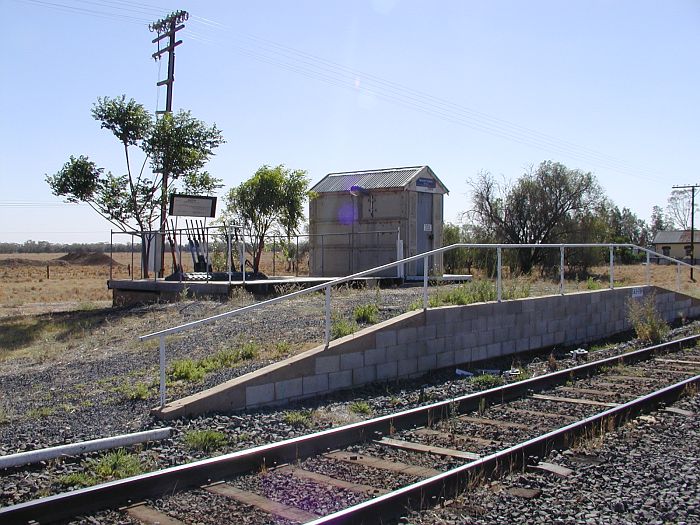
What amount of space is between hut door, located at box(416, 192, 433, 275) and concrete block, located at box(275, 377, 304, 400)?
45.9ft

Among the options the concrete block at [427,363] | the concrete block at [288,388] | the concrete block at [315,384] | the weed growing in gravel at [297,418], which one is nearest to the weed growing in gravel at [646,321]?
the concrete block at [427,363]

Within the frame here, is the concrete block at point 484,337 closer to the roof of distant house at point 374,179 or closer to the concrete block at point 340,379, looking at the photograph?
the concrete block at point 340,379

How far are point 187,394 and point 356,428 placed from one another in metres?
2.33

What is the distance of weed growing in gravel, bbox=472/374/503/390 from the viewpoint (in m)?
9.76

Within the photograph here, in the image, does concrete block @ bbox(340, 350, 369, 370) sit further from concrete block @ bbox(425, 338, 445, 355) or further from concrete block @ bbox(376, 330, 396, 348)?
concrete block @ bbox(425, 338, 445, 355)

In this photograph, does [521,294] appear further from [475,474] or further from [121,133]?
[121,133]

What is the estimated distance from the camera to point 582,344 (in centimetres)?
1403

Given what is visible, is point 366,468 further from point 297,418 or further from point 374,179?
point 374,179

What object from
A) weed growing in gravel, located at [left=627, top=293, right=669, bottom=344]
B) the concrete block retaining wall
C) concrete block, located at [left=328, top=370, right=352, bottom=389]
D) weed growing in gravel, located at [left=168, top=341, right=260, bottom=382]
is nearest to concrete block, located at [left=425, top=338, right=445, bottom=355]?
the concrete block retaining wall

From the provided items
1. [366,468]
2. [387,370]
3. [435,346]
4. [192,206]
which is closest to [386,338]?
[387,370]

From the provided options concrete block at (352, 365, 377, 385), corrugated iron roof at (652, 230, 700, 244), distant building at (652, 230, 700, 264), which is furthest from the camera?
corrugated iron roof at (652, 230, 700, 244)

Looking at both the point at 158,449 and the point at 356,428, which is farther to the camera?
the point at 356,428

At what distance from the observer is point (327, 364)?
8.99 m

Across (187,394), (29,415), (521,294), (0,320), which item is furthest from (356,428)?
(0,320)
